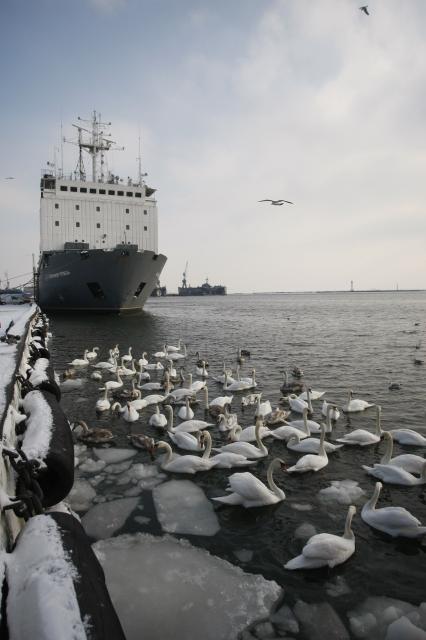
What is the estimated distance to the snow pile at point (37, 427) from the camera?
4.70 meters

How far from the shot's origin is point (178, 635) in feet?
12.4

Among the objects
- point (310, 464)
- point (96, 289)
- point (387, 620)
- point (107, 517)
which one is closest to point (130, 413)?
point (107, 517)

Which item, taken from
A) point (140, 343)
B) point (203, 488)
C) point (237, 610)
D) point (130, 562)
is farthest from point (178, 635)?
point (140, 343)

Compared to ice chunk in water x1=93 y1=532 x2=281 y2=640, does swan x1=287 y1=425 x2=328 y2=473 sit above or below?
above

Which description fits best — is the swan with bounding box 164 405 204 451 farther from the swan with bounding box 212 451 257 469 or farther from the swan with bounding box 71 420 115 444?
the swan with bounding box 71 420 115 444

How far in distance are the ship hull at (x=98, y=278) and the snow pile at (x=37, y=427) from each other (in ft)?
100

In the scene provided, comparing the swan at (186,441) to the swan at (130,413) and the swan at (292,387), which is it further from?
the swan at (292,387)

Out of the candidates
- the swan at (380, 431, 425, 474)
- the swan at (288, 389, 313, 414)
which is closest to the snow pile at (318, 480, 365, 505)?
the swan at (380, 431, 425, 474)

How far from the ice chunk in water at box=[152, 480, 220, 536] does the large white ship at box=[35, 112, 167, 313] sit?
31.2m

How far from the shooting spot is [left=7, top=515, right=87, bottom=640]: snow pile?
7.73 feet

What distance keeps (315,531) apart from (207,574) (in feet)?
5.66

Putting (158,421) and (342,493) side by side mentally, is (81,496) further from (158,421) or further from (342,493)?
(342,493)

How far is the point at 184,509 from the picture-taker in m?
6.13

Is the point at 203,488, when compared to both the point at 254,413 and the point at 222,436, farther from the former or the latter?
the point at 254,413
